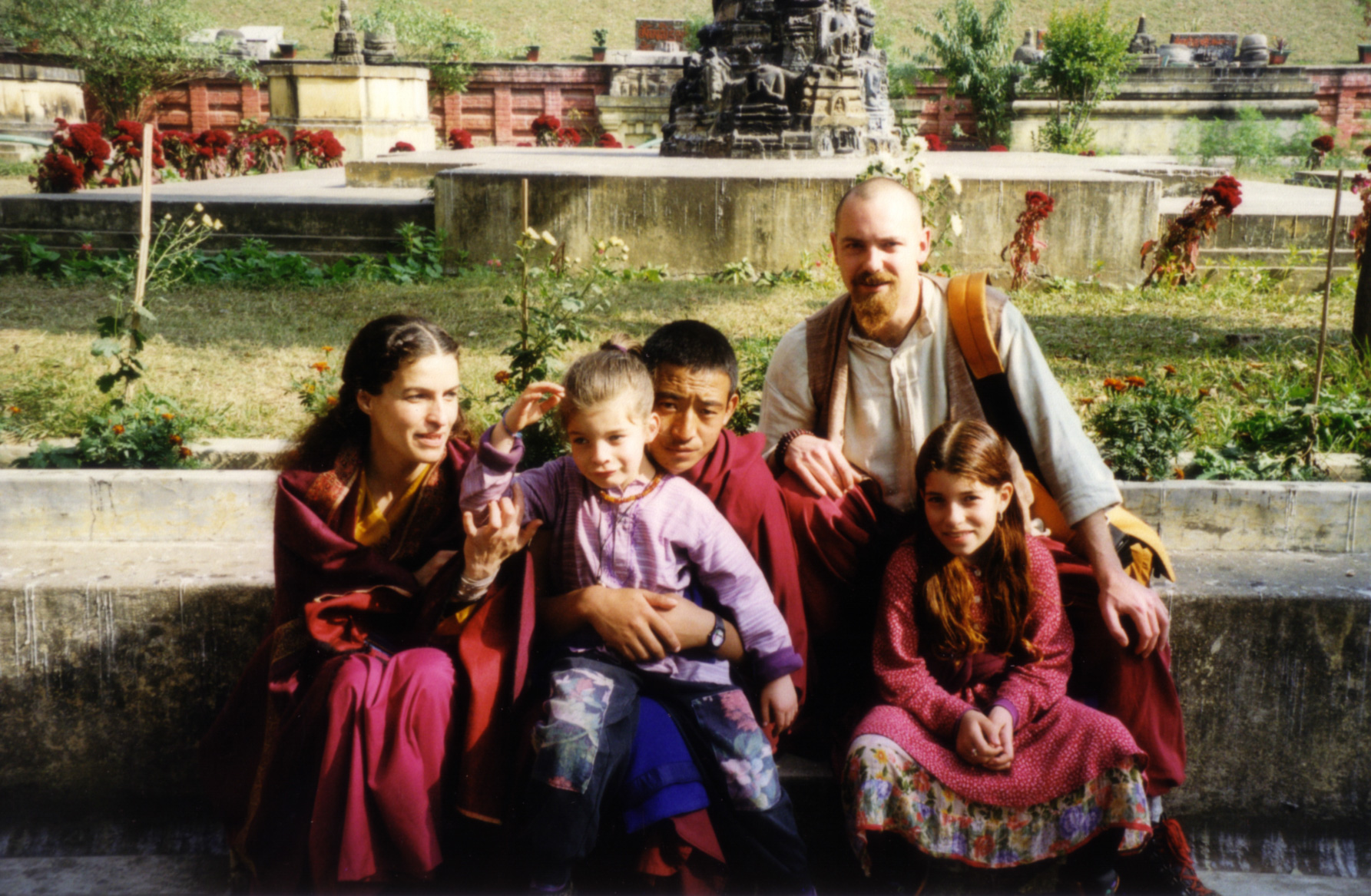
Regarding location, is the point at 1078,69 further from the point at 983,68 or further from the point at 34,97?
the point at 34,97

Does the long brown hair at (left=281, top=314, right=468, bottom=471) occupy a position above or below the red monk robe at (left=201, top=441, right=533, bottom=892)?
above

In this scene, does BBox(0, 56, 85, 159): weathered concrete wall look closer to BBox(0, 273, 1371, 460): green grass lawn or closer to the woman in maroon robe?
BBox(0, 273, 1371, 460): green grass lawn

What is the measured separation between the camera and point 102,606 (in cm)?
293

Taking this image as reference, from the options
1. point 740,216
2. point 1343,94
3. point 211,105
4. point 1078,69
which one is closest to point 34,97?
point 211,105

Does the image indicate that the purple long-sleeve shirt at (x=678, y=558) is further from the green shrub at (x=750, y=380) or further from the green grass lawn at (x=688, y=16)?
the green grass lawn at (x=688, y=16)

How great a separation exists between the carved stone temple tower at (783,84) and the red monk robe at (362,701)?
9.20 metres

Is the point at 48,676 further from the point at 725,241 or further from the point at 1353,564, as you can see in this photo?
the point at 725,241

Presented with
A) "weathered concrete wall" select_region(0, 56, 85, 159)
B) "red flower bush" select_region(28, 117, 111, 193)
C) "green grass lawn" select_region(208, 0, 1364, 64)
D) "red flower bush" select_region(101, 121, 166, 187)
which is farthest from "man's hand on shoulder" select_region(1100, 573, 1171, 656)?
"green grass lawn" select_region(208, 0, 1364, 64)

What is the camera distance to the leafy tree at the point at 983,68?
2486 cm

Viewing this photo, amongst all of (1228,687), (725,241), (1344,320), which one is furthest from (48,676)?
(1344,320)

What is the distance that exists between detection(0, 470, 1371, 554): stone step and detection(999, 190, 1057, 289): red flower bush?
4261mm

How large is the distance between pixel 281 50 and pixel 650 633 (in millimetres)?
34161

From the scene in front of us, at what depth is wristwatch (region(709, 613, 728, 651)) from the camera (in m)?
2.47

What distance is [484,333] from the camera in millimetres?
6094
